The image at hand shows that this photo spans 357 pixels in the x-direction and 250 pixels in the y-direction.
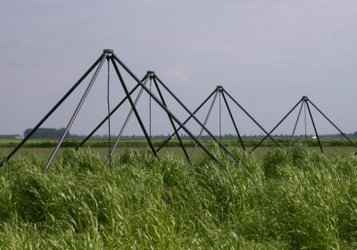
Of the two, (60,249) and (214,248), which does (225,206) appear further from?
(60,249)

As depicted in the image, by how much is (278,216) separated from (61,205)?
3145 millimetres

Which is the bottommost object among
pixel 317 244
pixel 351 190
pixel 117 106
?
pixel 317 244

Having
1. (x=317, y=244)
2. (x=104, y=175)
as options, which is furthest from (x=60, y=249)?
(x=104, y=175)

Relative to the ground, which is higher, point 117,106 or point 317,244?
point 117,106

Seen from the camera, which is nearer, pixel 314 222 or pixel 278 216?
pixel 314 222

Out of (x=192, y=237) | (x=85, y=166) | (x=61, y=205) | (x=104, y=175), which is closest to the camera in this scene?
(x=192, y=237)

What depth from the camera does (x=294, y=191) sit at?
9.29 meters

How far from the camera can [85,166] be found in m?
14.8

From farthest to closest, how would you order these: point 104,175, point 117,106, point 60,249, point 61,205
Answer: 1. point 117,106
2. point 104,175
3. point 61,205
4. point 60,249

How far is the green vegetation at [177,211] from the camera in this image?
749 cm

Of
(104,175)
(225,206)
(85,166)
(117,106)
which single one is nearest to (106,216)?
(104,175)

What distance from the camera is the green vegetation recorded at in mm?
7492

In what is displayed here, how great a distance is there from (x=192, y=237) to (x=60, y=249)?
72.1 inches

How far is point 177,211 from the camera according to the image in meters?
9.78
